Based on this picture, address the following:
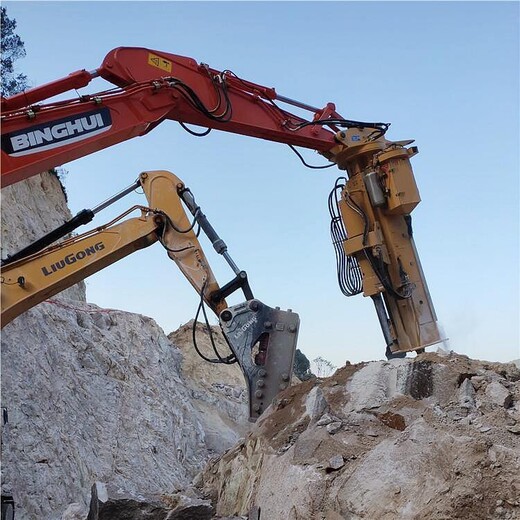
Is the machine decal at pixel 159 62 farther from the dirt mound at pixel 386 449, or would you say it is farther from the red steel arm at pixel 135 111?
the dirt mound at pixel 386 449

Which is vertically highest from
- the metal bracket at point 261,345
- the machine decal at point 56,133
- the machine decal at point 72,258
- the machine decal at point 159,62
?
the machine decal at point 159,62

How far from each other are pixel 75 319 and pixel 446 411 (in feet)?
32.6

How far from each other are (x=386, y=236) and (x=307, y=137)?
1481 millimetres

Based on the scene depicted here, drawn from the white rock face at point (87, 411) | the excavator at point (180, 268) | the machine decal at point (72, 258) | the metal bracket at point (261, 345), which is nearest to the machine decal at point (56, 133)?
the excavator at point (180, 268)

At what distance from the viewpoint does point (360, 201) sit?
31.9 ft

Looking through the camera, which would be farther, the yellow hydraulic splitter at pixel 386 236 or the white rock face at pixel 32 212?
the white rock face at pixel 32 212

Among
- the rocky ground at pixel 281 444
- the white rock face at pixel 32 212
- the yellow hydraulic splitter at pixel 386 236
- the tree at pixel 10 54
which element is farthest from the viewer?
the tree at pixel 10 54

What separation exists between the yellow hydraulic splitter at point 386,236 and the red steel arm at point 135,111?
51 centimetres

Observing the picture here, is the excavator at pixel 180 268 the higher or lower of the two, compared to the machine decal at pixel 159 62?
lower

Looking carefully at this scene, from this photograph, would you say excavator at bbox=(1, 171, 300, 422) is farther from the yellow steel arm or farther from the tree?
the tree

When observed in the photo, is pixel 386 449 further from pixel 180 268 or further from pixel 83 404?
pixel 83 404

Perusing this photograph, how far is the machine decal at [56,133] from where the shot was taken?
666 centimetres

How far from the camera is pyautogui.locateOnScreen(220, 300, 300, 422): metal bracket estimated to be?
24.1 feet

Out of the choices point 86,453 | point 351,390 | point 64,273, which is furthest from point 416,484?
point 86,453
